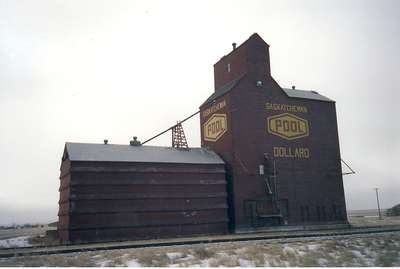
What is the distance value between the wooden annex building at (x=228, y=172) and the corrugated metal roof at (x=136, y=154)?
0.08 m

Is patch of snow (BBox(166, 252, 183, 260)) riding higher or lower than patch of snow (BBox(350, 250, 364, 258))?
higher

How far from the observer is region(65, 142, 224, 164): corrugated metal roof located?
25.8 meters

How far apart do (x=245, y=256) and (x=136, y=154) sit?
1418 cm

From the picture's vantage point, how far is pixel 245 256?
1570 cm

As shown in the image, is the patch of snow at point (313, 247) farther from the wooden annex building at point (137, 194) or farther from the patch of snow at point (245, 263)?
the wooden annex building at point (137, 194)

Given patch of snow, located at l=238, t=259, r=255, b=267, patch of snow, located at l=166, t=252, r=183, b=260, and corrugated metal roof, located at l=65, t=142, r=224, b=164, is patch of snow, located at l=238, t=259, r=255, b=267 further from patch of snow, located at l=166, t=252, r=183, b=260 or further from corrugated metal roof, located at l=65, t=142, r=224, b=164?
corrugated metal roof, located at l=65, t=142, r=224, b=164

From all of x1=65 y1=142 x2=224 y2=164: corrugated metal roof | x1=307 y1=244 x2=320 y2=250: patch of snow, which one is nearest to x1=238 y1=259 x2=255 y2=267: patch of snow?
x1=307 y1=244 x2=320 y2=250: patch of snow

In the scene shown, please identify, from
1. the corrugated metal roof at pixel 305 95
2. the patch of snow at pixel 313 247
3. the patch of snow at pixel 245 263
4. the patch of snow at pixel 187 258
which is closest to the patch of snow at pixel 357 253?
the patch of snow at pixel 313 247

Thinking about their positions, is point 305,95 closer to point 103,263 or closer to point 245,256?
point 245,256

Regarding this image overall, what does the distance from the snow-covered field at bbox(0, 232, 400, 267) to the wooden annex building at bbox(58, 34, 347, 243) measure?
27.4ft

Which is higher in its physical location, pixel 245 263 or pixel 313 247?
pixel 313 247

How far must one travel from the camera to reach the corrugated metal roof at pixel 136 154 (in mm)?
25812

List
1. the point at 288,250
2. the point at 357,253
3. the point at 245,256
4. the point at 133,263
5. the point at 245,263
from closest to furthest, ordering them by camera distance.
Result: the point at 133,263 → the point at 245,263 → the point at 245,256 → the point at 288,250 → the point at 357,253

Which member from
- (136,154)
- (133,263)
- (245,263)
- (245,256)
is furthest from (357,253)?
(136,154)
